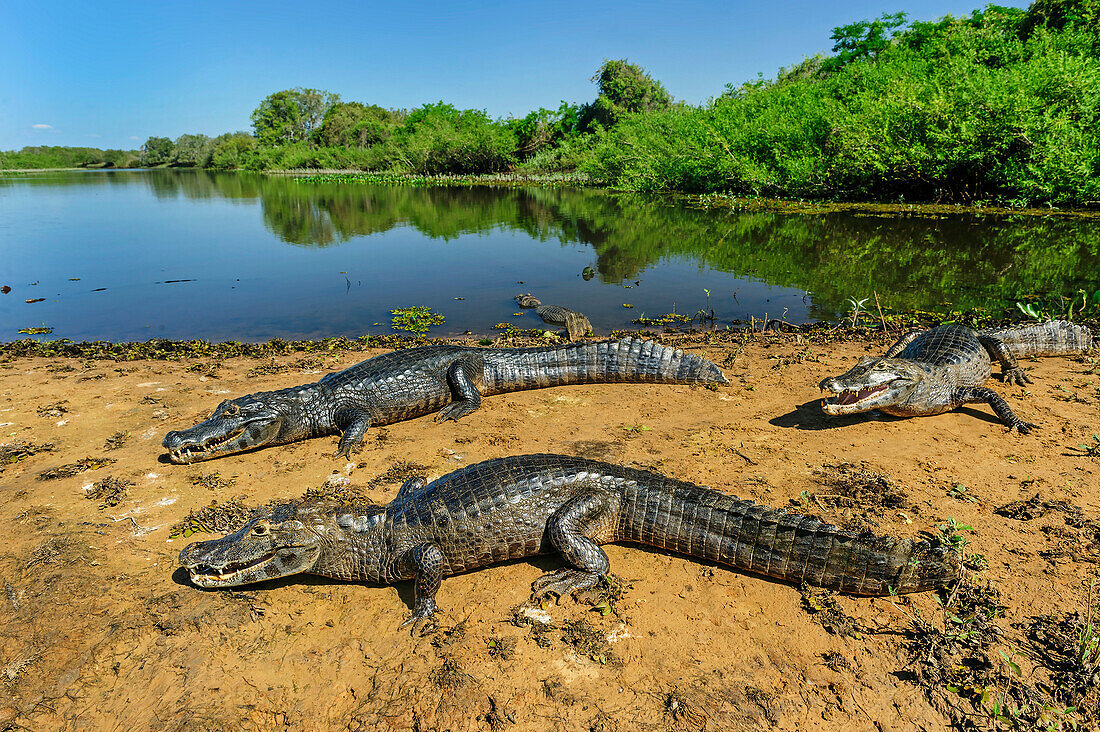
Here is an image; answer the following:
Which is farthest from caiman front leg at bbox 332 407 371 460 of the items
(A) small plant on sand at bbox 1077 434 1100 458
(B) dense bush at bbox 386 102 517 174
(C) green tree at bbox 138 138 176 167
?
(C) green tree at bbox 138 138 176 167

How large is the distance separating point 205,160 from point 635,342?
116750 millimetres

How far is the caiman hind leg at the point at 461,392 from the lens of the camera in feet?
18.6

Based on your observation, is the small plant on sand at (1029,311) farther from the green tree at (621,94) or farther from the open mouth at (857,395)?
the green tree at (621,94)

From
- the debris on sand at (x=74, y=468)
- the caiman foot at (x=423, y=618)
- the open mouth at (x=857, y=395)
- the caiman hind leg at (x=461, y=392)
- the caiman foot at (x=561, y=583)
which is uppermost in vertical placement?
the open mouth at (x=857, y=395)

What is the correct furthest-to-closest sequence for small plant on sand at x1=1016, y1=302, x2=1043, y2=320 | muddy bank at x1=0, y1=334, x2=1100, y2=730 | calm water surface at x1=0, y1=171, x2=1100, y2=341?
calm water surface at x1=0, y1=171, x2=1100, y2=341 < small plant on sand at x1=1016, y1=302, x2=1043, y2=320 < muddy bank at x1=0, y1=334, x2=1100, y2=730

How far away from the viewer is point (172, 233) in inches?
795

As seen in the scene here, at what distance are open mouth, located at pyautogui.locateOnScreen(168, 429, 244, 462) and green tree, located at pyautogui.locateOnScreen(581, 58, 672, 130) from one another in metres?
55.8

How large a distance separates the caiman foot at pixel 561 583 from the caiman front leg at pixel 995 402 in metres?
4.06

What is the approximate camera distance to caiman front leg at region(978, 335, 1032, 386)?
5.63m

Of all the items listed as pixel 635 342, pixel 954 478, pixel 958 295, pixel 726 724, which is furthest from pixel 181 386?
pixel 958 295

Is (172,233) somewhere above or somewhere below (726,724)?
above

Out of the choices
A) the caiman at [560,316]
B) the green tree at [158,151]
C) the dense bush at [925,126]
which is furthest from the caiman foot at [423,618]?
the green tree at [158,151]

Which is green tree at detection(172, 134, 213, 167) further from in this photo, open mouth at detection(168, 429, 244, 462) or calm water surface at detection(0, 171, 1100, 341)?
open mouth at detection(168, 429, 244, 462)

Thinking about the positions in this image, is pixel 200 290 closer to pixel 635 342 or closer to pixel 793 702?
pixel 635 342
